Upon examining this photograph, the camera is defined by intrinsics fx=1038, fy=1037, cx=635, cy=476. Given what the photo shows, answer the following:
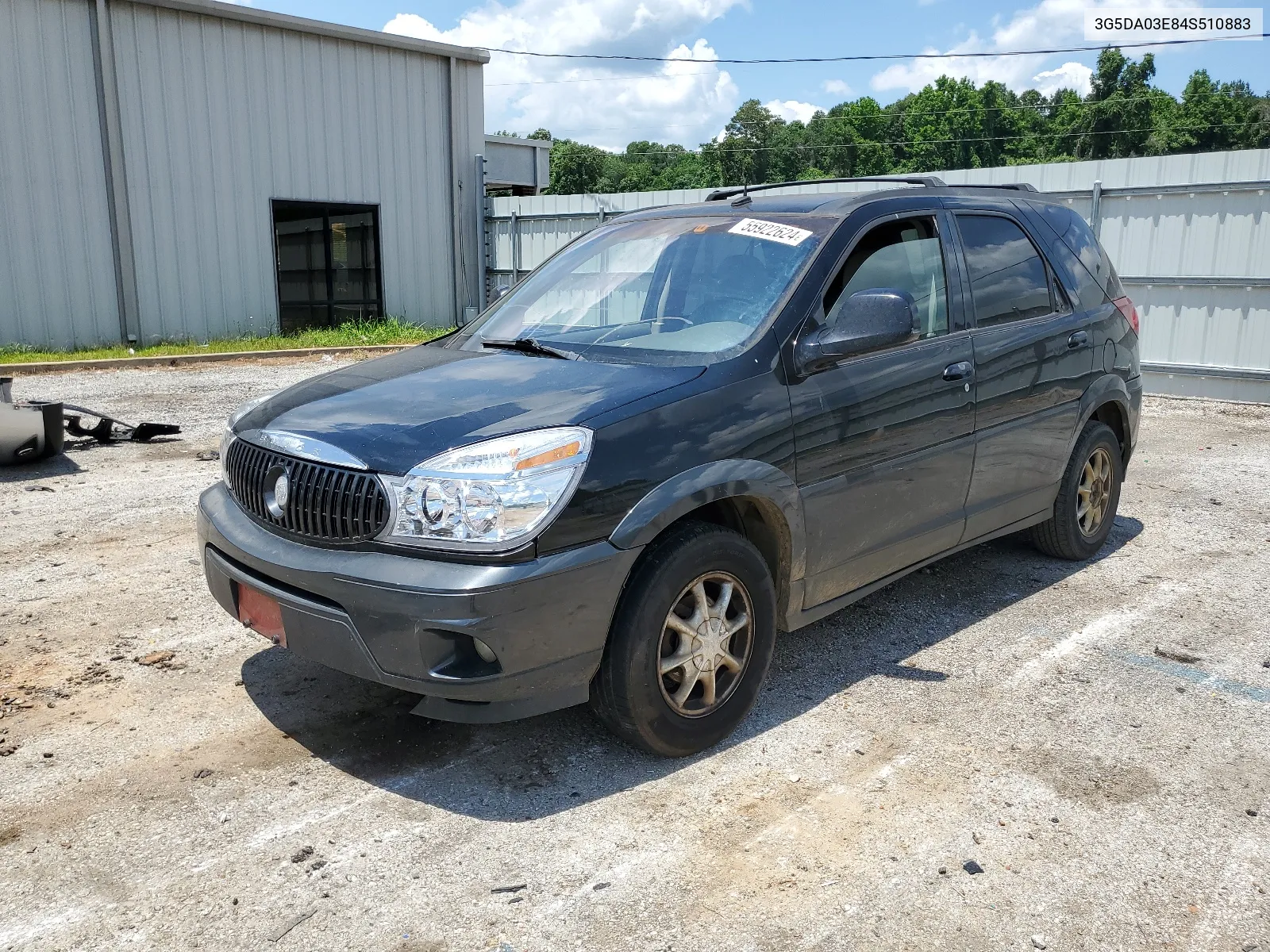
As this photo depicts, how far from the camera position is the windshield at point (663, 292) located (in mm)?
3809

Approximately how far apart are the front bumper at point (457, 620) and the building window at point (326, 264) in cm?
1553

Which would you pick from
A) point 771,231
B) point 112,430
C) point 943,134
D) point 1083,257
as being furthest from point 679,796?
point 943,134

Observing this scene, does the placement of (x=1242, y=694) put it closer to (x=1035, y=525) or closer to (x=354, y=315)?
(x=1035, y=525)

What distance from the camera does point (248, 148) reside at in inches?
648

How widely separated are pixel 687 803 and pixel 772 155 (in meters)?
101

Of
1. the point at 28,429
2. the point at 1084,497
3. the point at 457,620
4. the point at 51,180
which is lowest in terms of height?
the point at 28,429

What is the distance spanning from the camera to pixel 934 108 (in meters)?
97.8

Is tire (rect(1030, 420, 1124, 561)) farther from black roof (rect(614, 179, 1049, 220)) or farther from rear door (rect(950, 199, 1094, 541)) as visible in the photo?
black roof (rect(614, 179, 1049, 220))

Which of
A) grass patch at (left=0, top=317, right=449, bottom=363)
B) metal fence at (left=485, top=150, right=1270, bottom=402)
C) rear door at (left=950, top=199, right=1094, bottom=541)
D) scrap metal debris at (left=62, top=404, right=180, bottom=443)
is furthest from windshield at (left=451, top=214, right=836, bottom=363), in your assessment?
grass patch at (left=0, top=317, right=449, bottom=363)

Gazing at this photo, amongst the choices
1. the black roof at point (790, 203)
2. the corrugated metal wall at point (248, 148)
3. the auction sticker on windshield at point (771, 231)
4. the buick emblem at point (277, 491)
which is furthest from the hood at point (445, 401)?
the corrugated metal wall at point (248, 148)

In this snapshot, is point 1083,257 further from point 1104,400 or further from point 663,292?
point 663,292

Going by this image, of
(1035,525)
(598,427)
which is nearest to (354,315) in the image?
(1035,525)

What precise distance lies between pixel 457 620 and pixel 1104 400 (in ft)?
12.8

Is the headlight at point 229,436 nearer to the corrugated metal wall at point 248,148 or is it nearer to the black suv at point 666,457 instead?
the black suv at point 666,457
